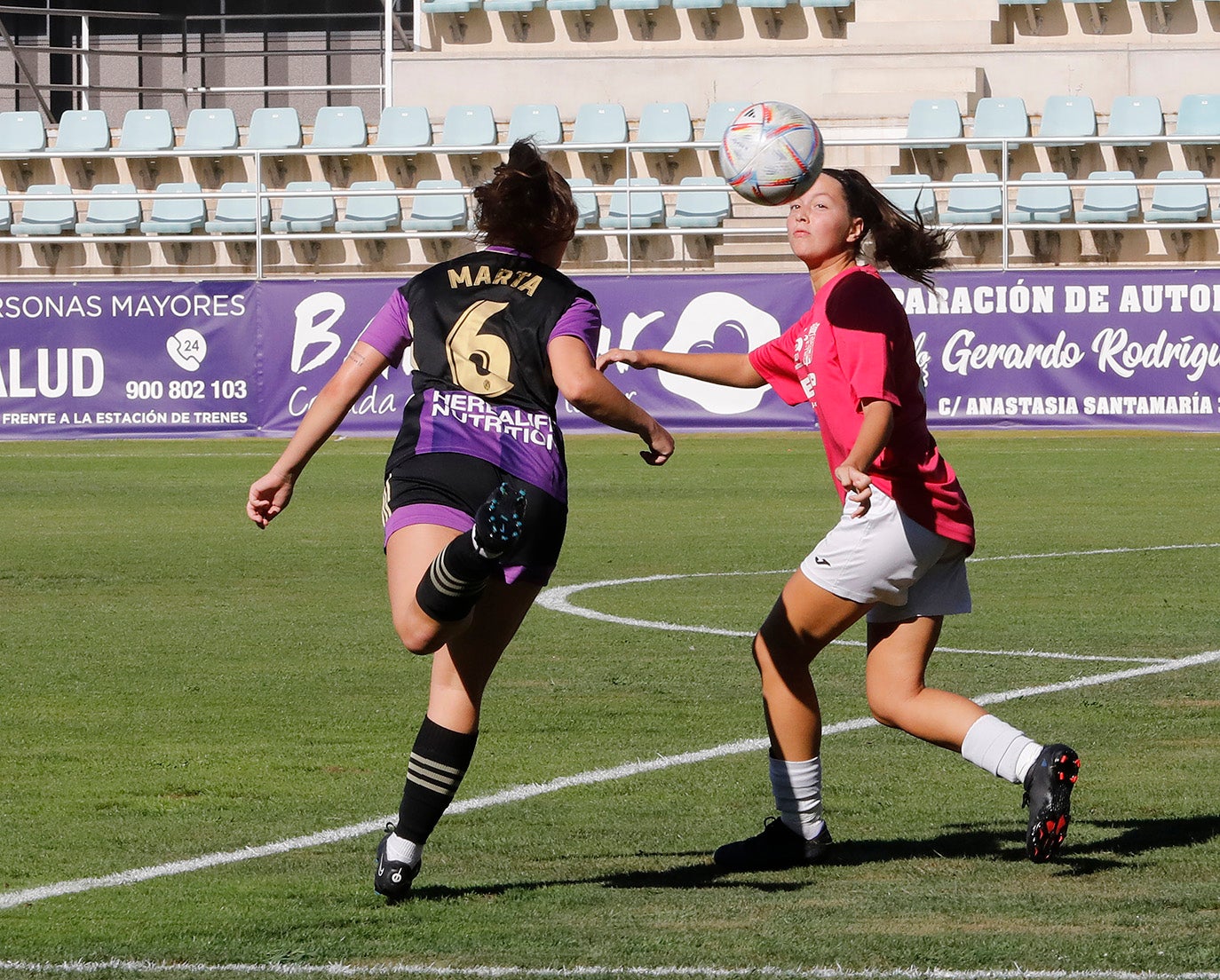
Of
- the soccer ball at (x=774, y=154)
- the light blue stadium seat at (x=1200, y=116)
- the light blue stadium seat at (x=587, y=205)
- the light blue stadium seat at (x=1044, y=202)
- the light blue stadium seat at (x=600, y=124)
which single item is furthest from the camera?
the light blue stadium seat at (x=600, y=124)

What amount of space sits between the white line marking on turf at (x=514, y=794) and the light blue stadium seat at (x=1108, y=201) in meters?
16.5

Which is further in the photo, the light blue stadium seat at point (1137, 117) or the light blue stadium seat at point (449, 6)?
the light blue stadium seat at point (449, 6)

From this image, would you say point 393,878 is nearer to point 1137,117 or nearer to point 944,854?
point 944,854

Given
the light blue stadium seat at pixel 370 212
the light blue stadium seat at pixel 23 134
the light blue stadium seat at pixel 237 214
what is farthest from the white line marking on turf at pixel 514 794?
the light blue stadium seat at pixel 23 134

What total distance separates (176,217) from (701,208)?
23.7 feet

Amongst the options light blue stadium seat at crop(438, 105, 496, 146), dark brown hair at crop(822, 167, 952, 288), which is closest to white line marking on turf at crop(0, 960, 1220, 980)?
dark brown hair at crop(822, 167, 952, 288)

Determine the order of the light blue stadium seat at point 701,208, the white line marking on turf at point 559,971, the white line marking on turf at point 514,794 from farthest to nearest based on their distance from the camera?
the light blue stadium seat at point 701,208 → the white line marking on turf at point 514,794 → the white line marking on turf at point 559,971

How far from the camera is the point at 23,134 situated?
92.8 feet

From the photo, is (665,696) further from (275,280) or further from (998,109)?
(998,109)

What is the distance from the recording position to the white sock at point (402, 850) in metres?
4.50

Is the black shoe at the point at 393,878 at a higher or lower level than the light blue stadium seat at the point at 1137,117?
lower

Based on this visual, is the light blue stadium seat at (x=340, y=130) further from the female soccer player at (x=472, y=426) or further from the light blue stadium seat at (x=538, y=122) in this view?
the female soccer player at (x=472, y=426)

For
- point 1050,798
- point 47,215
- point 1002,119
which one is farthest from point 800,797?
point 47,215

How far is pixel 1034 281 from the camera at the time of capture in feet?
68.8
